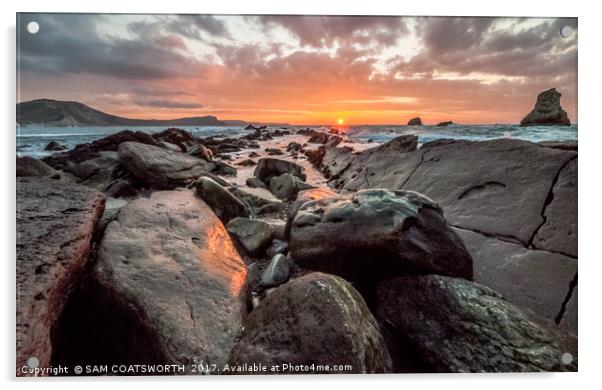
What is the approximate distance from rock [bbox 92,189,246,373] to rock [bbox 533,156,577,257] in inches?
89.5

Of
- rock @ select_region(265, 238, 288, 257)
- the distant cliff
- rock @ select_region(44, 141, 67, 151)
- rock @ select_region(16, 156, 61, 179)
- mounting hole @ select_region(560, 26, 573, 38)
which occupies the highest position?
mounting hole @ select_region(560, 26, 573, 38)

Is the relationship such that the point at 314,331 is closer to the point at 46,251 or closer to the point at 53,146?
the point at 46,251

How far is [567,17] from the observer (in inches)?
104

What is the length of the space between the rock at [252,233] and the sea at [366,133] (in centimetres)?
99

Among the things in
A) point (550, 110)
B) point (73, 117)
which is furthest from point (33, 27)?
point (550, 110)

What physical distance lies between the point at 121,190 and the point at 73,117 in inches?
36.4

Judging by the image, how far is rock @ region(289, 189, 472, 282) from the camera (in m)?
2.20

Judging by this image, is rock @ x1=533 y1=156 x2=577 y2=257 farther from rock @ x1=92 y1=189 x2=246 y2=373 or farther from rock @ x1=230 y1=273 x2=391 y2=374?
rock @ x1=92 y1=189 x2=246 y2=373

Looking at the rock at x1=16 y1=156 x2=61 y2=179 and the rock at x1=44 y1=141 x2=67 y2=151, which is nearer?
the rock at x1=16 y1=156 x2=61 y2=179

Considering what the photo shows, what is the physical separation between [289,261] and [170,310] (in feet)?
3.53

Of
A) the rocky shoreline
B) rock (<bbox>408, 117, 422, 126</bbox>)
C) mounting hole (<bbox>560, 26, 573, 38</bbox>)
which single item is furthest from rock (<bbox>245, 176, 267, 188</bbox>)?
mounting hole (<bbox>560, 26, 573, 38</bbox>)

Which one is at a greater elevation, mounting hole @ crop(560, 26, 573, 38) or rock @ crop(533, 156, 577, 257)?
mounting hole @ crop(560, 26, 573, 38)

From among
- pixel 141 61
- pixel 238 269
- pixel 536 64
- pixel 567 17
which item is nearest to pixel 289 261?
pixel 238 269

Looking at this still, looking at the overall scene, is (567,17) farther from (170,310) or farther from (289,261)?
(170,310)
